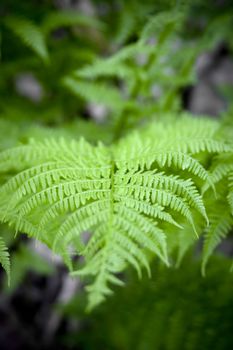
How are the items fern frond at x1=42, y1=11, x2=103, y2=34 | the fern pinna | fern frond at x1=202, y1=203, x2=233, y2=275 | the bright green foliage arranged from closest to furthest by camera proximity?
the fern pinna, fern frond at x1=202, y1=203, x2=233, y2=275, the bright green foliage, fern frond at x1=42, y1=11, x2=103, y2=34

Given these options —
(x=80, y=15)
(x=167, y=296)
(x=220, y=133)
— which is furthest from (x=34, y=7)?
(x=167, y=296)

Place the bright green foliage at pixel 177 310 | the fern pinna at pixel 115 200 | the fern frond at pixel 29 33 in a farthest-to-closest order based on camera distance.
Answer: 1. the fern frond at pixel 29 33
2. the bright green foliage at pixel 177 310
3. the fern pinna at pixel 115 200

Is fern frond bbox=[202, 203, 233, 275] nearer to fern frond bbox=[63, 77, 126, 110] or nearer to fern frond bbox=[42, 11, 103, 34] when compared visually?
fern frond bbox=[63, 77, 126, 110]

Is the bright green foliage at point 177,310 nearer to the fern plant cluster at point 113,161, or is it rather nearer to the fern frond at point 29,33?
the fern plant cluster at point 113,161

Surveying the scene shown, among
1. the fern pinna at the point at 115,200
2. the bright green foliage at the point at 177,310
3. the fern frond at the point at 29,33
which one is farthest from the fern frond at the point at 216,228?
the fern frond at the point at 29,33

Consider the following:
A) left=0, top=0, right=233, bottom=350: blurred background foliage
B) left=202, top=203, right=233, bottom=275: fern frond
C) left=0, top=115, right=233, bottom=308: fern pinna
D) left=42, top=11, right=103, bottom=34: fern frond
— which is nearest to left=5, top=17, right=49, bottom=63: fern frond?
left=0, top=0, right=233, bottom=350: blurred background foliage

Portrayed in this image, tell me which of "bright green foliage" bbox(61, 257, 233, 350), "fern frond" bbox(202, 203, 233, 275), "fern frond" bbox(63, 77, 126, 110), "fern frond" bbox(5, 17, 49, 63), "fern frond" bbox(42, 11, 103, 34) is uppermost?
"fern frond" bbox(42, 11, 103, 34)

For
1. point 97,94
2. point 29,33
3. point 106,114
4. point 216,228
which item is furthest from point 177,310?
point 106,114
